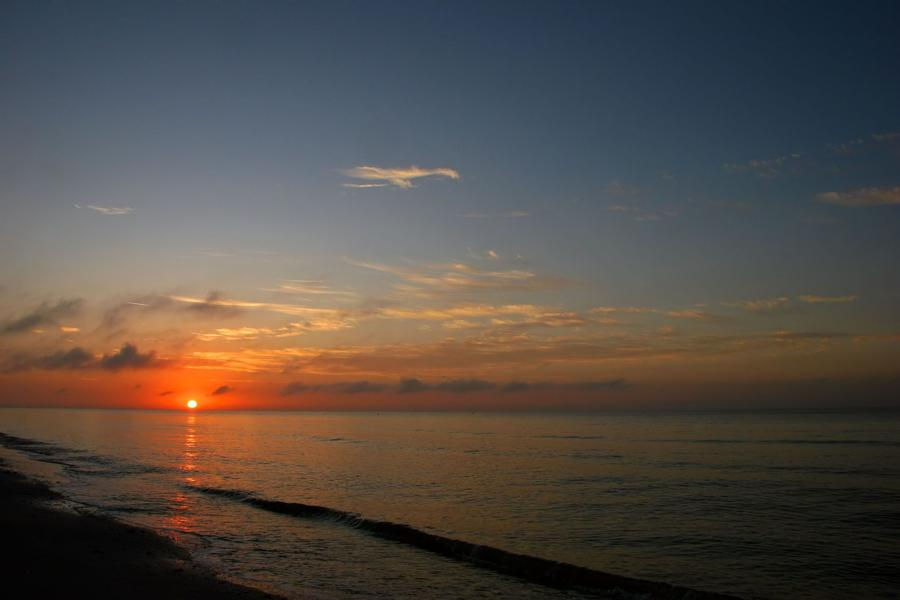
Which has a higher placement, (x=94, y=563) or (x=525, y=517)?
(x=94, y=563)

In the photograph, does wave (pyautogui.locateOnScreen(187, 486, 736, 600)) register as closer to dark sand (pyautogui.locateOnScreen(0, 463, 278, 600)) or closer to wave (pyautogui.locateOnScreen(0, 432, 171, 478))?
dark sand (pyautogui.locateOnScreen(0, 463, 278, 600))

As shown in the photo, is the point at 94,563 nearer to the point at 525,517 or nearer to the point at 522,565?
the point at 522,565

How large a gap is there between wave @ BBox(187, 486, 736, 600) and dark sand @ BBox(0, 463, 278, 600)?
873 cm

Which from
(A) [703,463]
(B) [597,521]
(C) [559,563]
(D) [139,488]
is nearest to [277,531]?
(C) [559,563]

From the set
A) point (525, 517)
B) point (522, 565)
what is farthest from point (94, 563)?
point (525, 517)

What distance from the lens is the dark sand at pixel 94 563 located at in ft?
49.8

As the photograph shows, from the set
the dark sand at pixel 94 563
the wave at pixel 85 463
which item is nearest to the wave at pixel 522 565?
the dark sand at pixel 94 563

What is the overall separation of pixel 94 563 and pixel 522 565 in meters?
13.4

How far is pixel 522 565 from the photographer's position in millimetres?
21188

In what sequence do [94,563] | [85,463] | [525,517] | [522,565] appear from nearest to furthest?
[94,563]
[522,565]
[525,517]
[85,463]

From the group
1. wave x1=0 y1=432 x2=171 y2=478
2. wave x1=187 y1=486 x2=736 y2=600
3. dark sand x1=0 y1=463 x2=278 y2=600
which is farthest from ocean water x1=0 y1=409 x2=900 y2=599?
dark sand x1=0 y1=463 x2=278 y2=600

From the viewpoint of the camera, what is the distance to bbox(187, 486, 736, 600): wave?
732 inches

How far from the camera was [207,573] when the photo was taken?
58.6ft

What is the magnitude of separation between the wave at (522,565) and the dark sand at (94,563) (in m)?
8.73
